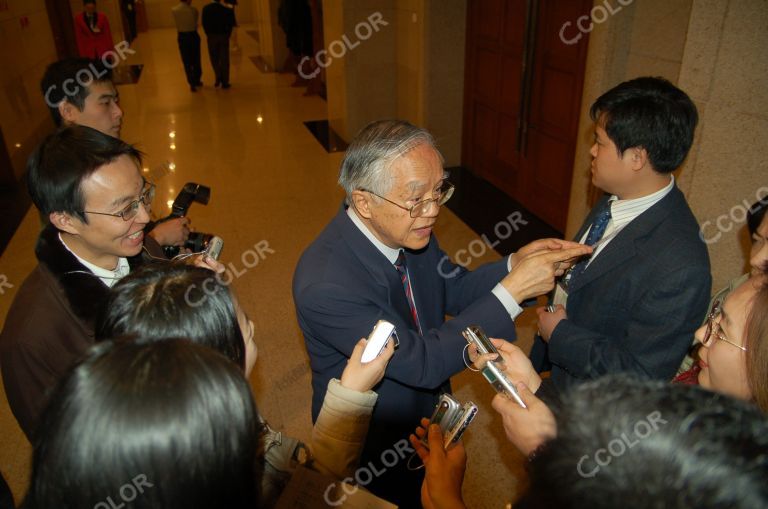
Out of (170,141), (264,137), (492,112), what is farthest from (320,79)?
(492,112)

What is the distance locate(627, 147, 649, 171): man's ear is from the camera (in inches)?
65.4

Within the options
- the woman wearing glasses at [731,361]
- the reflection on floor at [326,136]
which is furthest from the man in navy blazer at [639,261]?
the reflection on floor at [326,136]

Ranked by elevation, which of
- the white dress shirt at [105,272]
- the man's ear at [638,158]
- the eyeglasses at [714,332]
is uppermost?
the man's ear at [638,158]

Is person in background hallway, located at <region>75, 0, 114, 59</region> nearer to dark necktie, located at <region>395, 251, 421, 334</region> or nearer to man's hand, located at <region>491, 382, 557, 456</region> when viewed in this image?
dark necktie, located at <region>395, 251, 421, 334</region>

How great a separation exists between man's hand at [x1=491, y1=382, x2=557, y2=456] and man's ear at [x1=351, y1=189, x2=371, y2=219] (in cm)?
66

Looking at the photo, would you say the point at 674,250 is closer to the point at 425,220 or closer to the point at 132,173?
the point at 425,220

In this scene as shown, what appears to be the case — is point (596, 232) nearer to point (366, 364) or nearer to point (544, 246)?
point (544, 246)

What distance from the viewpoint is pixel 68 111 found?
256 cm

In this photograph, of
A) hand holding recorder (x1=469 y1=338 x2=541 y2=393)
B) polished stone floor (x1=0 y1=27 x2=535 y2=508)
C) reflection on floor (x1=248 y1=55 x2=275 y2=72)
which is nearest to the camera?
hand holding recorder (x1=469 y1=338 x2=541 y2=393)

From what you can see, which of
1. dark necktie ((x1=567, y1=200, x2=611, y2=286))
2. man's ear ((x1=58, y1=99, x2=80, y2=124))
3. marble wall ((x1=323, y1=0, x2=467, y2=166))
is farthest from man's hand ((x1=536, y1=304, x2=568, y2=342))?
marble wall ((x1=323, y1=0, x2=467, y2=166))

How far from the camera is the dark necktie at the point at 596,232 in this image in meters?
1.86

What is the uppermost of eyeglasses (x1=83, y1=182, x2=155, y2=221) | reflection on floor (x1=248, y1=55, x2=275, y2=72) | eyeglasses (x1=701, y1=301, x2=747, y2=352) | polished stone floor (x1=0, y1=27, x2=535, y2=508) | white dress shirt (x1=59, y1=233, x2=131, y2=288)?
eyeglasses (x1=83, y1=182, x2=155, y2=221)

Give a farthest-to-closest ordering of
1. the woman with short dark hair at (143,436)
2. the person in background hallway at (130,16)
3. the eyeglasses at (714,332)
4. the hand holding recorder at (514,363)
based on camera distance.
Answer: the person in background hallway at (130,16) → the hand holding recorder at (514,363) → the eyeglasses at (714,332) → the woman with short dark hair at (143,436)

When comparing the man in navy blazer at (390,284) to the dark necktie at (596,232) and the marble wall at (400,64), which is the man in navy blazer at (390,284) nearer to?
the dark necktie at (596,232)
